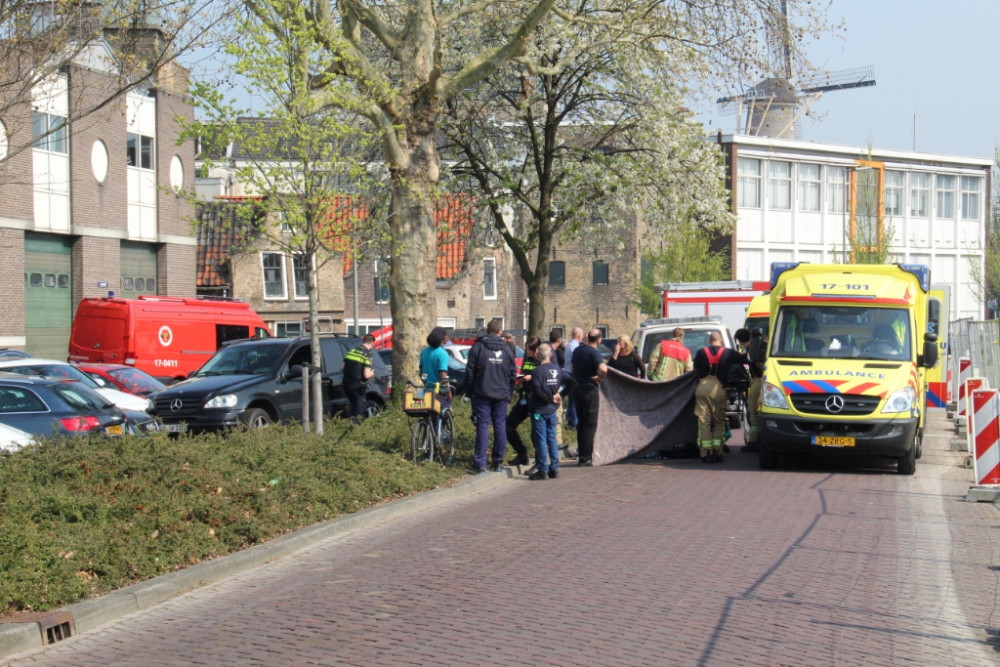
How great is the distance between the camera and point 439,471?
13.5 meters

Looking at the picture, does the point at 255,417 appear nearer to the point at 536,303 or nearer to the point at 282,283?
the point at 536,303

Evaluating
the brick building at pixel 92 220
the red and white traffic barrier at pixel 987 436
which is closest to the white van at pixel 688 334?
the red and white traffic barrier at pixel 987 436

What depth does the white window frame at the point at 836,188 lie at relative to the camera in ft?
200

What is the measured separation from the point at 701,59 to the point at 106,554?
56.8 ft

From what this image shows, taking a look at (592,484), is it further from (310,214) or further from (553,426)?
(310,214)

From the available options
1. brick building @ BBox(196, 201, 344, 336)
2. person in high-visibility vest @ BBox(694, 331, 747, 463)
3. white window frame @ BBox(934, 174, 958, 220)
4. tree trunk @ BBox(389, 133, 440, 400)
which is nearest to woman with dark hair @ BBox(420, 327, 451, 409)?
tree trunk @ BBox(389, 133, 440, 400)

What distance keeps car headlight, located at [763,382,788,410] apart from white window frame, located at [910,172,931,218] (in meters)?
53.1

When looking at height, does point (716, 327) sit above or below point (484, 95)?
below

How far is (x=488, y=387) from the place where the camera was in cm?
1387

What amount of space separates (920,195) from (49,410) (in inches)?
2317

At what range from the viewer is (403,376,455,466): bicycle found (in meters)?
13.8

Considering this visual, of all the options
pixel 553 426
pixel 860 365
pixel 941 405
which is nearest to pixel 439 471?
pixel 553 426

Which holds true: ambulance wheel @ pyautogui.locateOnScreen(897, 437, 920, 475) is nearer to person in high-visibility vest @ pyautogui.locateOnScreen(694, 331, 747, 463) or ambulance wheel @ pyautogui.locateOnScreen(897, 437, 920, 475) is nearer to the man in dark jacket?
person in high-visibility vest @ pyautogui.locateOnScreen(694, 331, 747, 463)

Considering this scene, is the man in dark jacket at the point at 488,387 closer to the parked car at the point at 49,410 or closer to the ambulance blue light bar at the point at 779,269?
the parked car at the point at 49,410
